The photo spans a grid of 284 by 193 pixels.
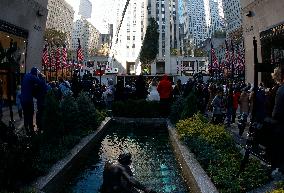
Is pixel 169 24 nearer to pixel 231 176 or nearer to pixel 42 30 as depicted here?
pixel 42 30

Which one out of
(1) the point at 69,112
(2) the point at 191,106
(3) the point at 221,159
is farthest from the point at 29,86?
(3) the point at 221,159

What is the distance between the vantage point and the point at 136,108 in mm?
21266

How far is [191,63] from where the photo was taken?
122750 mm

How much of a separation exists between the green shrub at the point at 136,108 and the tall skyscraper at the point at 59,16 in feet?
338

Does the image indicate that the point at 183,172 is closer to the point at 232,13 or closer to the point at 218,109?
the point at 218,109

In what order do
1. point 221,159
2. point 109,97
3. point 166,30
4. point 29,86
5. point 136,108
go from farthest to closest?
point 166,30
point 109,97
point 136,108
point 29,86
point 221,159

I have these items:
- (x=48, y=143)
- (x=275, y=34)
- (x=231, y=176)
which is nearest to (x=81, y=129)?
(x=48, y=143)

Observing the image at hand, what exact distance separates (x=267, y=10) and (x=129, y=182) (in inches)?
806

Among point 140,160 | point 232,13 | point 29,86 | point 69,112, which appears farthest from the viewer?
point 232,13

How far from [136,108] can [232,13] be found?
12713cm

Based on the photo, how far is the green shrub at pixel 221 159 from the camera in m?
6.78

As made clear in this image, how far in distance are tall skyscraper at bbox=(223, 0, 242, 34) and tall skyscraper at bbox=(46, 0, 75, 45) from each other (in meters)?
54.2

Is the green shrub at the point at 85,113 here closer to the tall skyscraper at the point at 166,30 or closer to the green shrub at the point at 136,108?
the green shrub at the point at 136,108

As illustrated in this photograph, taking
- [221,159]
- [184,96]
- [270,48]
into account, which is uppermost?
[270,48]
